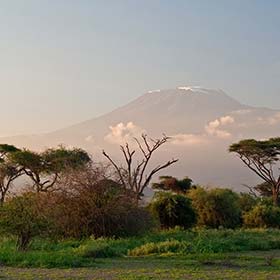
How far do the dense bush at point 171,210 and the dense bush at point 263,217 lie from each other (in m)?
4.86

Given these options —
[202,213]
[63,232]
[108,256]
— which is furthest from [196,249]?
[202,213]

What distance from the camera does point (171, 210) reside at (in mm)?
32062

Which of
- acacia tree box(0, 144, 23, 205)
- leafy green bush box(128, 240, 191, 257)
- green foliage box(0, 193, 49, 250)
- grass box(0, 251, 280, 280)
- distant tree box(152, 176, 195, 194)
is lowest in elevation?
grass box(0, 251, 280, 280)

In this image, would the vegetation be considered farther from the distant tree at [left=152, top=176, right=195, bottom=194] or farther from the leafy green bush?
the distant tree at [left=152, top=176, right=195, bottom=194]

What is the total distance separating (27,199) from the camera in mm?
20109

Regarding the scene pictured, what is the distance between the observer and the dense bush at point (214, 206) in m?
35.4

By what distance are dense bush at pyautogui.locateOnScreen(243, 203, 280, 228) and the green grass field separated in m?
13.9

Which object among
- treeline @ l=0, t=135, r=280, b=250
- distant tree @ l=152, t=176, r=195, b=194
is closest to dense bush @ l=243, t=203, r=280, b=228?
treeline @ l=0, t=135, r=280, b=250

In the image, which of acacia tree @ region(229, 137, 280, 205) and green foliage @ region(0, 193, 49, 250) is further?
acacia tree @ region(229, 137, 280, 205)

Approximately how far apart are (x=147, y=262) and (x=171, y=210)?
52.1 ft

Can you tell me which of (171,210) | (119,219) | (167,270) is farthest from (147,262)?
(171,210)

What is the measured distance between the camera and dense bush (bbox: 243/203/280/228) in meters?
35.5

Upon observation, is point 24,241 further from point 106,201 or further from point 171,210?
point 171,210

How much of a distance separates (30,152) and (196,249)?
87.6 feet
